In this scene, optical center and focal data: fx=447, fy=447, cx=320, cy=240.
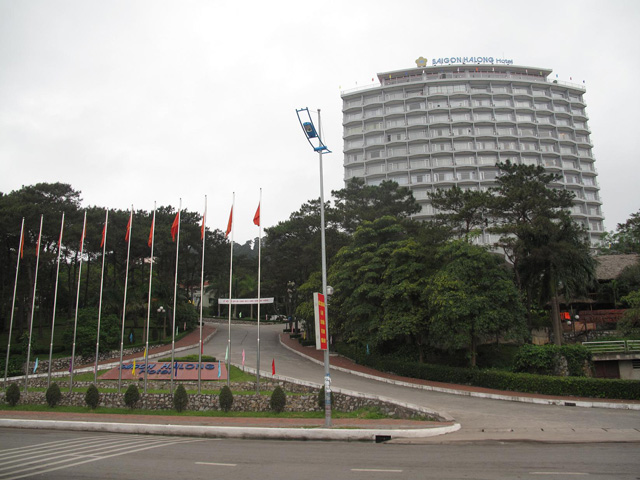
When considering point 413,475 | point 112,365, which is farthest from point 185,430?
point 112,365

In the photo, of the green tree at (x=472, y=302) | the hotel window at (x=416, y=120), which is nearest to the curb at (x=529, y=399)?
the green tree at (x=472, y=302)

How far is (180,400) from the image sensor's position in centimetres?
2448

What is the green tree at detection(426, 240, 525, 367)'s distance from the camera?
2603 cm

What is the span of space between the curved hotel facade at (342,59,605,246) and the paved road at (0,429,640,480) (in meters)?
69.1

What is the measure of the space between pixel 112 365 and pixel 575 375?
32244 millimetres

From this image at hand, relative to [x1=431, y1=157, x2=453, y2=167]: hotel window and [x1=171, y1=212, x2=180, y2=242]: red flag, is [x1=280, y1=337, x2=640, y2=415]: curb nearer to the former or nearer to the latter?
[x1=171, y1=212, x2=180, y2=242]: red flag

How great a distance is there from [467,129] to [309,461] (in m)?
81.0

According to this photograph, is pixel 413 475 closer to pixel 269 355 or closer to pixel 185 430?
pixel 185 430

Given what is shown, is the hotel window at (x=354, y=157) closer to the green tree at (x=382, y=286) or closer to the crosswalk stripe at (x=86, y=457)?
the green tree at (x=382, y=286)

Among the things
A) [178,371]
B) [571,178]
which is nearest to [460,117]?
[571,178]

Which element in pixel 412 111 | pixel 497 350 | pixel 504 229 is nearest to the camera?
pixel 504 229

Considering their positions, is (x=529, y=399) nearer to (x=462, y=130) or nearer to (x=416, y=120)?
(x=462, y=130)

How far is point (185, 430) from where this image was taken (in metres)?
18.5

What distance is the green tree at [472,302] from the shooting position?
85.4 feet
